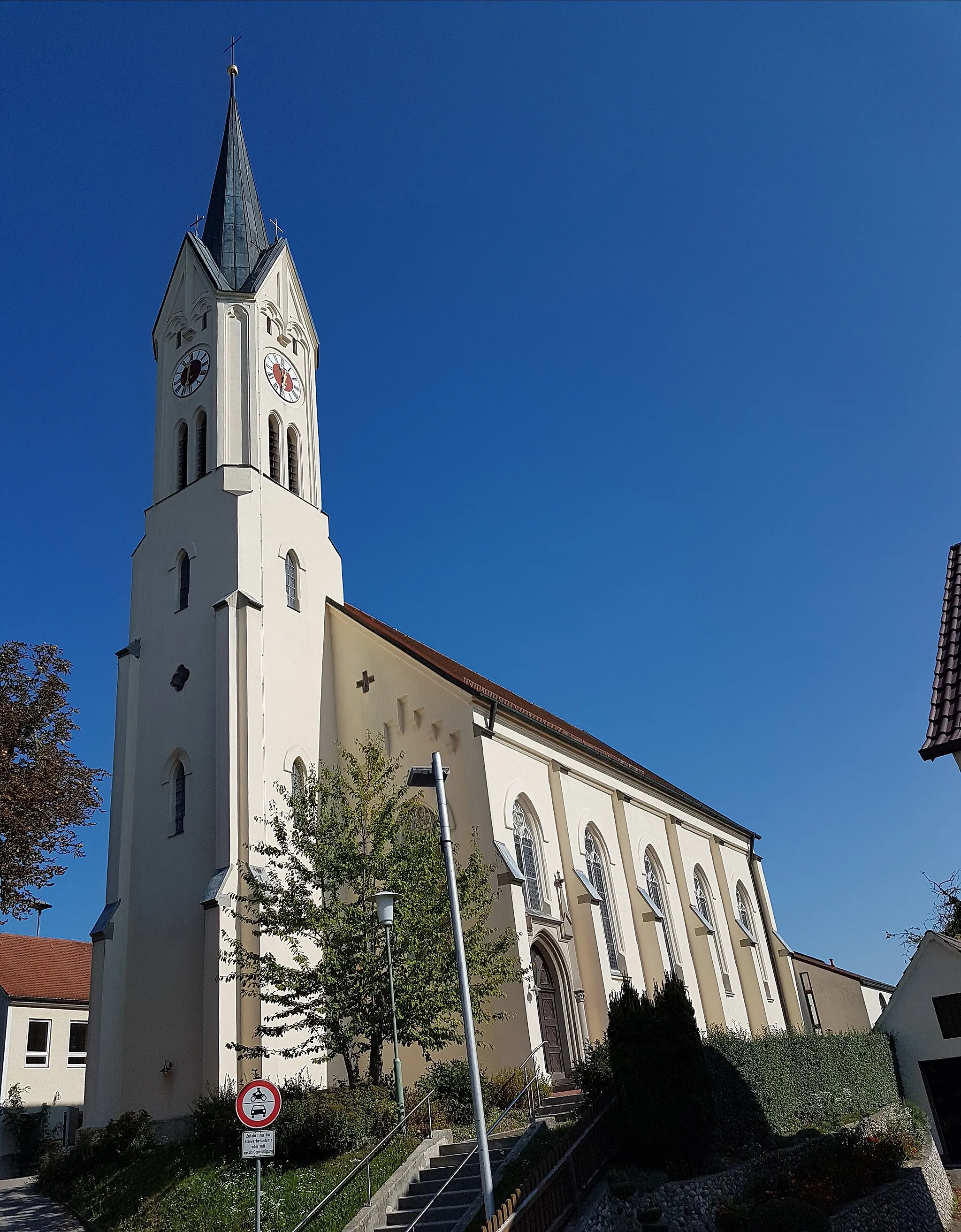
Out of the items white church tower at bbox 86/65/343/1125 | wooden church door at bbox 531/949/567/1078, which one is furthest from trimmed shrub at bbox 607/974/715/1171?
white church tower at bbox 86/65/343/1125

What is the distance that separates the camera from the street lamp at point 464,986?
12.8 m

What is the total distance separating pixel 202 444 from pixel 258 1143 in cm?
2188

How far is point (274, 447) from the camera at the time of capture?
98.8 ft

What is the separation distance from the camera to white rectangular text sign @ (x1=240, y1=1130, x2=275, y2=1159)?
1165 centimetres

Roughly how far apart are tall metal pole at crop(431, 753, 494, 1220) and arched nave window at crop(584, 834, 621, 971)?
14.3 metres

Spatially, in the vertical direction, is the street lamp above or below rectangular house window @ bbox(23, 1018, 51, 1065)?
below

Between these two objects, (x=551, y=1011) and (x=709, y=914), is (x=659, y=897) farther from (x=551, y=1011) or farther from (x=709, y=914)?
(x=551, y=1011)

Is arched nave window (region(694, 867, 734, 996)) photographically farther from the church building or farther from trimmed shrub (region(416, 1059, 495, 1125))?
trimmed shrub (region(416, 1059, 495, 1125))

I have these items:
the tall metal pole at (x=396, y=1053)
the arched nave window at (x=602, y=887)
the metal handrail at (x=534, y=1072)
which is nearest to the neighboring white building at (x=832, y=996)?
the arched nave window at (x=602, y=887)

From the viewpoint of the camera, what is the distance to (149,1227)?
55.4 ft

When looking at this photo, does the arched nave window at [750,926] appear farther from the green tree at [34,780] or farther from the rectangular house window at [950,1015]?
the green tree at [34,780]

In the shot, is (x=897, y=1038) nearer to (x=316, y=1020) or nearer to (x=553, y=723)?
(x=553, y=723)

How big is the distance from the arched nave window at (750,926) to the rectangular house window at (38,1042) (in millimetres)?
24721

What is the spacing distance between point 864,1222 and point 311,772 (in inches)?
548
